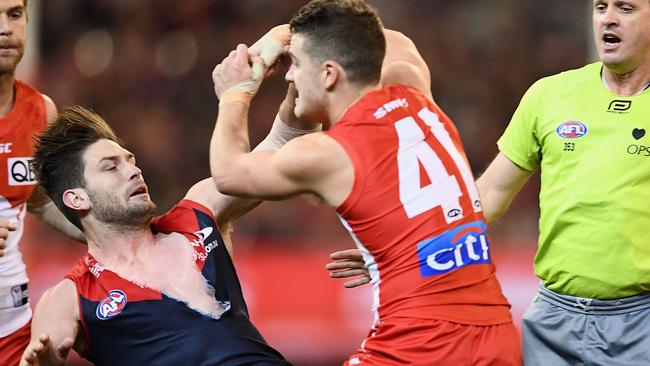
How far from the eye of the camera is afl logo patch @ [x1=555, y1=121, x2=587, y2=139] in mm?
4750

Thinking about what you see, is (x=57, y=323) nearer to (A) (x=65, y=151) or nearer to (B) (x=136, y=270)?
(B) (x=136, y=270)

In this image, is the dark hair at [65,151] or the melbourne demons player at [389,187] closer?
the melbourne demons player at [389,187]

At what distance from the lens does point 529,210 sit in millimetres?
11156

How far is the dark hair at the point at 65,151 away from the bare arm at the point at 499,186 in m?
1.69

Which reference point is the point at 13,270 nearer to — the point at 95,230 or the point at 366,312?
the point at 95,230

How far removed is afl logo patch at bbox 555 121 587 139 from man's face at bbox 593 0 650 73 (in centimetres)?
28

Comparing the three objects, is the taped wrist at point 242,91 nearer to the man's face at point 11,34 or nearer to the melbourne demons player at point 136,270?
the melbourne demons player at point 136,270

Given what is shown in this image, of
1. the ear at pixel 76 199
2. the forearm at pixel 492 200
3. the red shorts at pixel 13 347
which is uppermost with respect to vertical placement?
the ear at pixel 76 199

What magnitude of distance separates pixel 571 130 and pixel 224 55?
300 inches

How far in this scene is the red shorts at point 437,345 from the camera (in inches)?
160

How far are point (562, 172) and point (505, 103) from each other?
24.9 feet

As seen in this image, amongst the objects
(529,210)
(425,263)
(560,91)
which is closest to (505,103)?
(529,210)

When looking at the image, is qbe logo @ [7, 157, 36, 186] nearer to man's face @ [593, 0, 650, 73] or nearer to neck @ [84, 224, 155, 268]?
neck @ [84, 224, 155, 268]

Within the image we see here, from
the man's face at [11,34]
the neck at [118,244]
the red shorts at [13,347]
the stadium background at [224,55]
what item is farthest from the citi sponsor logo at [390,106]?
the stadium background at [224,55]
